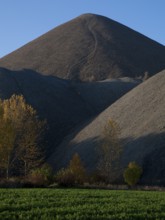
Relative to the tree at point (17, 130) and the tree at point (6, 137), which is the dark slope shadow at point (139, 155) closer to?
the tree at point (17, 130)

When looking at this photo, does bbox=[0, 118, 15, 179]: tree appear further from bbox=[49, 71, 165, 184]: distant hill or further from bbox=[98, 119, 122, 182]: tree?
bbox=[49, 71, 165, 184]: distant hill

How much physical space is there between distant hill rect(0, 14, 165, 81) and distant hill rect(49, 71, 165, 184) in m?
43.9

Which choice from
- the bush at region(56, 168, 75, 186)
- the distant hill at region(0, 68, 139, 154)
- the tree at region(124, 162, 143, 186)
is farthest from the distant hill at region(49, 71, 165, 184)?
A: the bush at region(56, 168, 75, 186)

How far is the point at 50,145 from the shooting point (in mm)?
69000

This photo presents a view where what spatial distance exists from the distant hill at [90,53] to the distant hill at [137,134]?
43.9 metres

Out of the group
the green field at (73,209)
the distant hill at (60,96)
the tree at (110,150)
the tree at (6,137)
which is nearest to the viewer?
the green field at (73,209)

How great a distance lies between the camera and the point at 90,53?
131m

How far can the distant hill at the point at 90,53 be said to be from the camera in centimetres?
11981

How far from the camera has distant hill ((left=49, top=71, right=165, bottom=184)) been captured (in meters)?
50.0

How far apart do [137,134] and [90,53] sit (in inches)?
3031

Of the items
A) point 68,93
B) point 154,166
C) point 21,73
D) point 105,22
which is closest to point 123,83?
point 68,93

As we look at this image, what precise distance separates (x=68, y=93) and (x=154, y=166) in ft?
135

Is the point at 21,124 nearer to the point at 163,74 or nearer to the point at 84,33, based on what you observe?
the point at 163,74

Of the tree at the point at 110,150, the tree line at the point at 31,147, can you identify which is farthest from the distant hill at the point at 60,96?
the tree at the point at 110,150
